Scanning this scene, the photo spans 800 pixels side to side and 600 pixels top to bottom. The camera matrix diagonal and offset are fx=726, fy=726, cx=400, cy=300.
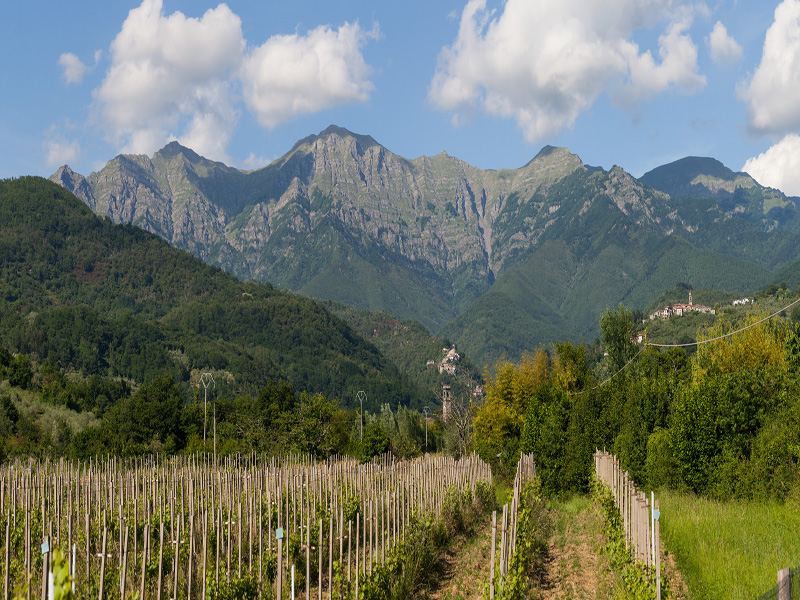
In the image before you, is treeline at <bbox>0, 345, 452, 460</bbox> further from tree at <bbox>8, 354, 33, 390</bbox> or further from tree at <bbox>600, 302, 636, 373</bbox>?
tree at <bbox>600, 302, 636, 373</bbox>

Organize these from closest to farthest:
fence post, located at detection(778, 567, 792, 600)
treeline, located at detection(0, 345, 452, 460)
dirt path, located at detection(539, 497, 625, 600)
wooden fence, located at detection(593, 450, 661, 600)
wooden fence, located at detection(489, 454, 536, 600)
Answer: fence post, located at detection(778, 567, 792, 600) → wooden fence, located at detection(593, 450, 661, 600) → wooden fence, located at detection(489, 454, 536, 600) → dirt path, located at detection(539, 497, 625, 600) → treeline, located at detection(0, 345, 452, 460)

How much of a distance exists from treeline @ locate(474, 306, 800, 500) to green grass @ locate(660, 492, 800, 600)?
120 inches

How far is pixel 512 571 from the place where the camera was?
10945 millimetres

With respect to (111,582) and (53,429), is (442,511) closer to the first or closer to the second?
(111,582)

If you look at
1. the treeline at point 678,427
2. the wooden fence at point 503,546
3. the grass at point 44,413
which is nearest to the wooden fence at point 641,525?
the wooden fence at point 503,546

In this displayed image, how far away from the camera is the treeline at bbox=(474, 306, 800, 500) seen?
67.0 ft

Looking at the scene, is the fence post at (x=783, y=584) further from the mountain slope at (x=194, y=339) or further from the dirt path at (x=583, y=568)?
the mountain slope at (x=194, y=339)

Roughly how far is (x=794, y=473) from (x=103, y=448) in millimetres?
38055

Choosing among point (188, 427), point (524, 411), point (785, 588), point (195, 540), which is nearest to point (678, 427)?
point (195, 540)

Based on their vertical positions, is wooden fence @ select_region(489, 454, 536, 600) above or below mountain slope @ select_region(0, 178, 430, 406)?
below

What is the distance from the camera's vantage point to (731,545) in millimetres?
12758

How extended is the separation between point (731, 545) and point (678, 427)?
34.0ft

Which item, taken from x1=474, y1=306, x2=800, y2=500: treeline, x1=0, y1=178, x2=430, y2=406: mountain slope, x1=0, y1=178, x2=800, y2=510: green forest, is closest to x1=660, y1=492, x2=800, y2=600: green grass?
x1=474, y1=306, x2=800, y2=500: treeline

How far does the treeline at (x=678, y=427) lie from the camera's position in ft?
67.0
